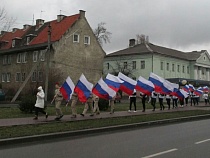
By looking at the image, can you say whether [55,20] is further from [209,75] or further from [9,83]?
[209,75]

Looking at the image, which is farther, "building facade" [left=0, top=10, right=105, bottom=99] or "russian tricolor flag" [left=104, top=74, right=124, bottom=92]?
"building facade" [left=0, top=10, right=105, bottom=99]

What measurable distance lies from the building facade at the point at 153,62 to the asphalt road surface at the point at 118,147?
2207 inches

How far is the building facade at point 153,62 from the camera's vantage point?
67375mm

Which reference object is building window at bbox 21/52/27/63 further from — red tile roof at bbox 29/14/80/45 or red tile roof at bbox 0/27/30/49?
red tile roof at bbox 0/27/30/49

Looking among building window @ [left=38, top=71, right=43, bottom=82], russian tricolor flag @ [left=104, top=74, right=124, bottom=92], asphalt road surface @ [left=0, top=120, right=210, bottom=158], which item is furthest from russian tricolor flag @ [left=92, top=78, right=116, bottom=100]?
building window @ [left=38, top=71, right=43, bottom=82]

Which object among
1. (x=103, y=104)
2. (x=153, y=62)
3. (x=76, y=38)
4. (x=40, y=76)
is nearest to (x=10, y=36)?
(x=76, y=38)

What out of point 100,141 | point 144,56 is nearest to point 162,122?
point 100,141

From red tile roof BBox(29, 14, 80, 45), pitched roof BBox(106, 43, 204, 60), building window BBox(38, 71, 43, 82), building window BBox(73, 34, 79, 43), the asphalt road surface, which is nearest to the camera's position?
the asphalt road surface

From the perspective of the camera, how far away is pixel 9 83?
58.2 m

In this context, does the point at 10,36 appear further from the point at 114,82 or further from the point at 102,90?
Answer: the point at 102,90

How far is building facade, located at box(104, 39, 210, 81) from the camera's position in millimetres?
67375

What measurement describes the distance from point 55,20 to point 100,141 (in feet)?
169

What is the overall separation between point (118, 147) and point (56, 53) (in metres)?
42.4

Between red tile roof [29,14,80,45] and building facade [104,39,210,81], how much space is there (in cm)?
1653
